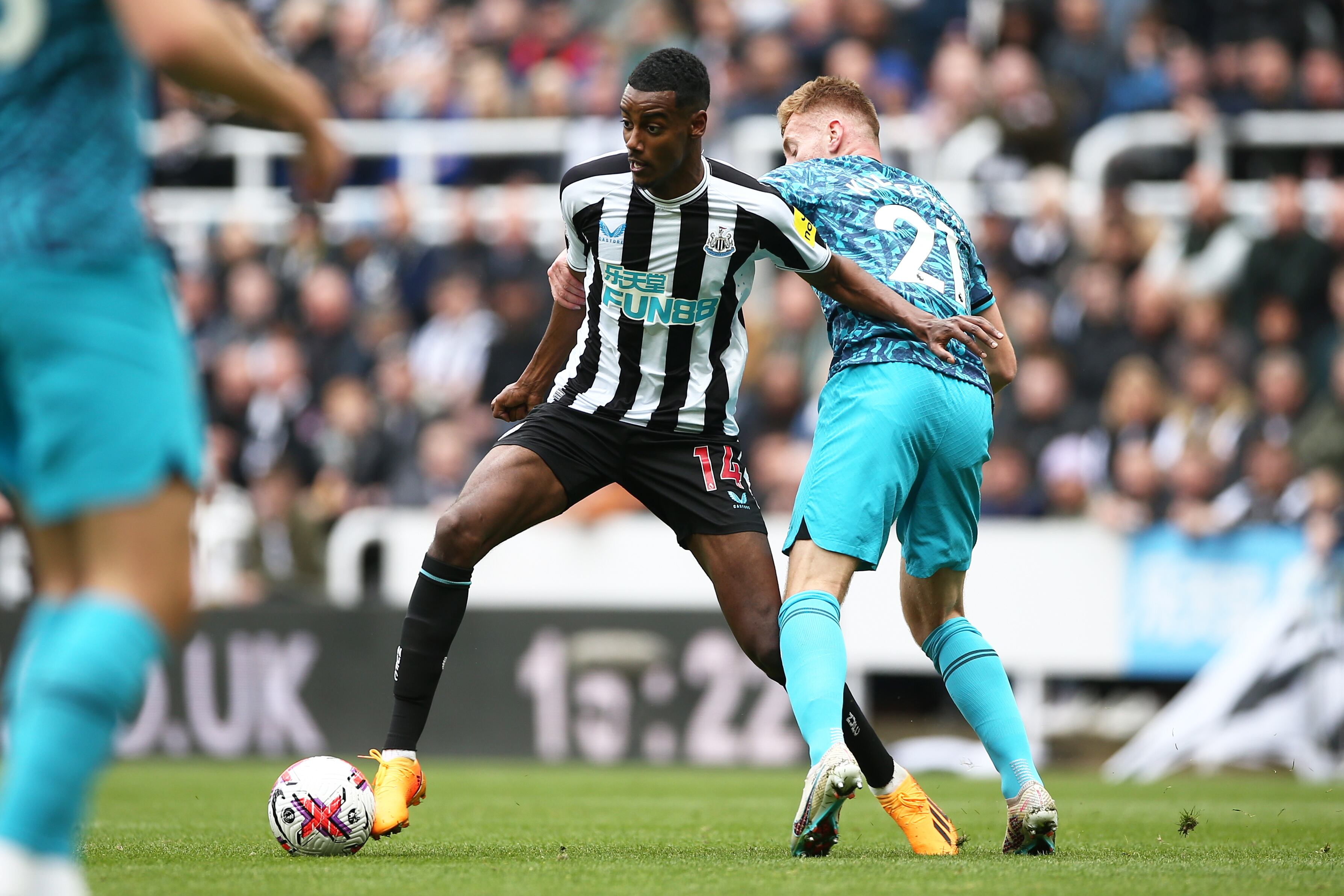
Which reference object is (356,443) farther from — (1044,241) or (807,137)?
(807,137)

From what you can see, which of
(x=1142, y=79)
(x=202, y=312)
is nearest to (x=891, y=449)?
(x=1142, y=79)

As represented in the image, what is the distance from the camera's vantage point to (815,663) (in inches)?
201

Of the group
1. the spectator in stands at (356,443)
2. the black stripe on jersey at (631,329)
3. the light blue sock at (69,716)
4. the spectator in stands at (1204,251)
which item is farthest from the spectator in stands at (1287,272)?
the light blue sock at (69,716)

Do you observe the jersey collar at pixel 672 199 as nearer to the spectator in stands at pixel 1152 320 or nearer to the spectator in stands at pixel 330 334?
the spectator in stands at pixel 1152 320

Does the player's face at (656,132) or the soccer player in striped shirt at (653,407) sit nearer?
the player's face at (656,132)

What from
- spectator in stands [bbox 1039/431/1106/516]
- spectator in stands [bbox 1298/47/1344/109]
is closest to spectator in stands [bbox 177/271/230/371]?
spectator in stands [bbox 1039/431/1106/516]

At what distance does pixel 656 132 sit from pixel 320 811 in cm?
231

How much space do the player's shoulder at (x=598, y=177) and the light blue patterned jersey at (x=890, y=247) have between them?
19.0 inches

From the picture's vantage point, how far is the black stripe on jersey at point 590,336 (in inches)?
226

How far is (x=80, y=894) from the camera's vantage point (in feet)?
10.3

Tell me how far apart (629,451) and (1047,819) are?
1.79 metres

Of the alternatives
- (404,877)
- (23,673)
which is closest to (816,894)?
(404,877)

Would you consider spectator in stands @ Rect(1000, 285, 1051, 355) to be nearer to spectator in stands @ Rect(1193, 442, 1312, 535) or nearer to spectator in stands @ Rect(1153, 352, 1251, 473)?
spectator in stands @ Rect(1153, 352, 1251, 473)

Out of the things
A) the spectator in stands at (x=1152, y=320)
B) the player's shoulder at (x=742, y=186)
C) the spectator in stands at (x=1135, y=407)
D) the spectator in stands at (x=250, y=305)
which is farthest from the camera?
the spectator in stands at (x=250, y=305)
